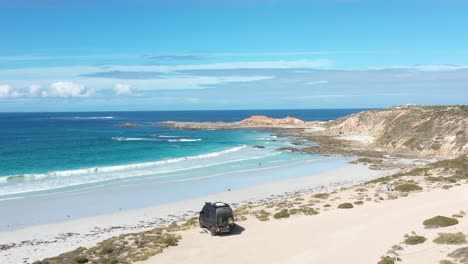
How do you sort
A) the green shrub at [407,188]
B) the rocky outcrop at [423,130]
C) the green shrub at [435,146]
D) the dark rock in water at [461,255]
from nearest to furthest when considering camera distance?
the dark rock in water at [461,255] < the green shrub at [407,188] < the rocky outcrop at [423,130] < the green shrub at [435,146]

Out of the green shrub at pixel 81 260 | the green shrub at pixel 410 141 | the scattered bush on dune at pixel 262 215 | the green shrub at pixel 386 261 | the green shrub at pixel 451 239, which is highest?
the green shrub at pixel 410 141

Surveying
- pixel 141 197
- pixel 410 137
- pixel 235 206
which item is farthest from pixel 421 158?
pixel 141 197

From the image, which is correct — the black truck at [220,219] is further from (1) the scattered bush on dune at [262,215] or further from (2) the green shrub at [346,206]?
(2) the green shrub at [346,206]

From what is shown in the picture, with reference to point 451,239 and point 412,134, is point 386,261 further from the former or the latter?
point 412,134

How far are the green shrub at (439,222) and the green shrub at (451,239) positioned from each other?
6.66ft

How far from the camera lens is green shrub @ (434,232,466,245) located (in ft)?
62.4

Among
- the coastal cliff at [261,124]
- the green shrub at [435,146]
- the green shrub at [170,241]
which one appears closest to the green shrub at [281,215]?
the green shrub at [170,241]

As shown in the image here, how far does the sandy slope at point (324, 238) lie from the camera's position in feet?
61.2

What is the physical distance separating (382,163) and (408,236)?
106 ft

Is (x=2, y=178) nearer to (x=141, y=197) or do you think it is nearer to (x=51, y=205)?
(x=51, y=205)

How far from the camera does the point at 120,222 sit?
26.7 metres

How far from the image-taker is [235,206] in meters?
30.4

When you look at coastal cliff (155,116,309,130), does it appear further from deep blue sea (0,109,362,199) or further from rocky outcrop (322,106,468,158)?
deep blue sea (0,109,362,199)

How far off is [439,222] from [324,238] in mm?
6076
